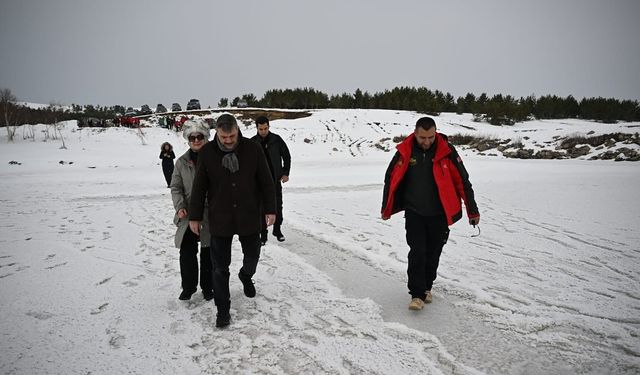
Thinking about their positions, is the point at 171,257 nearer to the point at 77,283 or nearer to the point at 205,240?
the point at 77,283

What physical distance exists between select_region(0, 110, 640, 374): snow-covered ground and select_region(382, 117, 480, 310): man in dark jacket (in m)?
0.55

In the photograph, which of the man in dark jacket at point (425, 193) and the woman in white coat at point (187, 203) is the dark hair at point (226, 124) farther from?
the man in dark jacket at point (425, 193)

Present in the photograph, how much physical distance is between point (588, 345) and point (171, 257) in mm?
4926

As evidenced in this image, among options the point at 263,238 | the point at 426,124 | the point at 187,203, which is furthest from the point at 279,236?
the point at 426,124

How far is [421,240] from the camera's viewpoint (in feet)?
11.4

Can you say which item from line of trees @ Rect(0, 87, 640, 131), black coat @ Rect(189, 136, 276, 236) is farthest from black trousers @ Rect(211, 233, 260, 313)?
line of trees @ Rect(0, 87, 640, 131)

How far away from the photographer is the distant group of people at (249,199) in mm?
2951

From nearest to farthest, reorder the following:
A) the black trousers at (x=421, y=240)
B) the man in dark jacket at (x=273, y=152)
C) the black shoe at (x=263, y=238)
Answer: the black trousers at (x=421, y=240), the man in dark jacket at (x=273, y=152), the black shoe at (x=263, y=238)

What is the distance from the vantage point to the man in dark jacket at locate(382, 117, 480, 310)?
329cm

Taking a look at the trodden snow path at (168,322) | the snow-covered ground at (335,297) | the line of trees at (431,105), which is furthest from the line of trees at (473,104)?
the trodden snow path at (168,322)

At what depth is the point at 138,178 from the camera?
1401 cm

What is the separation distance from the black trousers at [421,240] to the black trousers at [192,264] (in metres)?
2.14

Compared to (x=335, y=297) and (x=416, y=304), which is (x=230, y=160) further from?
(x=416, y=304)

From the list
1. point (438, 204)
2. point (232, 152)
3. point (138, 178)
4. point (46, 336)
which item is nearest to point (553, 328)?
point (438, 204)
